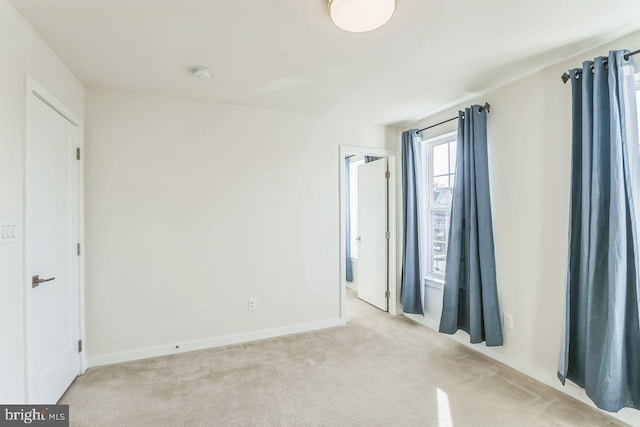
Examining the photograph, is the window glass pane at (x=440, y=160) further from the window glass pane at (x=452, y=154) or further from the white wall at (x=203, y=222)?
A: the white wall at (x=203, y=222)

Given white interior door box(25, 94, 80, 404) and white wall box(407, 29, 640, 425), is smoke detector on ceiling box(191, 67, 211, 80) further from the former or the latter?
white wall box(407, 29, 640, 425)

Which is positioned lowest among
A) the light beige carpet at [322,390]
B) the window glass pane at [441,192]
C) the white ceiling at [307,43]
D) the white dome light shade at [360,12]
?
the light beige carpet at [322,390]

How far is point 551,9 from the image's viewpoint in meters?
1.74

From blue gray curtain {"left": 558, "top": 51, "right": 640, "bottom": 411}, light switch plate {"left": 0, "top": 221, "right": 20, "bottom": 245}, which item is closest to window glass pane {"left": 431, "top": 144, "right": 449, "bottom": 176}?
blue gray curtain {"left": 558, "top": 51, "right": 640, "bottom": 411}

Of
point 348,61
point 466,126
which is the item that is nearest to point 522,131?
point 466,126

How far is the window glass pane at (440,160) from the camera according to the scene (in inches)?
139

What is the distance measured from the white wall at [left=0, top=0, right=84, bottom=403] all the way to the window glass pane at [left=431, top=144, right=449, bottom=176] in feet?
11.7

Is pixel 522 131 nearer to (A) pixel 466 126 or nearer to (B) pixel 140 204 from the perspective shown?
(A) pixel 466 126

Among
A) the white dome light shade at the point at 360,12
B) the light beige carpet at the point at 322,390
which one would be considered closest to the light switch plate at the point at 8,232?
the light beige carpet at the point at 322,390

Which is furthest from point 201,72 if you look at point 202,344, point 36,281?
point 202,344

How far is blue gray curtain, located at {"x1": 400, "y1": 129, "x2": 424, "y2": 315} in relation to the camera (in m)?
3.68

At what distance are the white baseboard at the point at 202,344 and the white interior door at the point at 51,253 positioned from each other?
0.23 m

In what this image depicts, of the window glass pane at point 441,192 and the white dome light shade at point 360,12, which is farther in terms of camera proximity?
the window glass pane at point 441,192

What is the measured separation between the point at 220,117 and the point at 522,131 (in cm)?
278
